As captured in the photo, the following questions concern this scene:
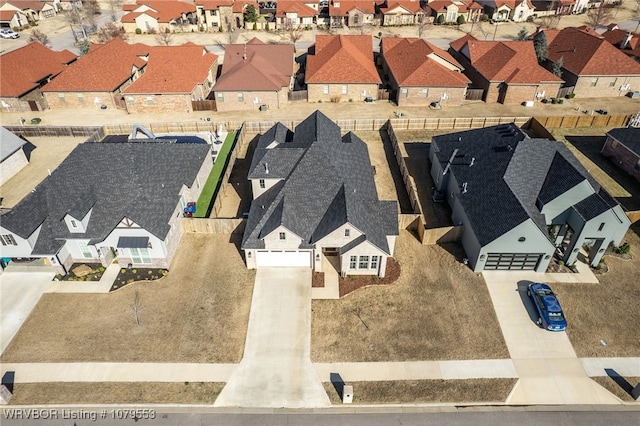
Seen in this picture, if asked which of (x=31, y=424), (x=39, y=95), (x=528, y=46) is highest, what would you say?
(x=528, y=46)

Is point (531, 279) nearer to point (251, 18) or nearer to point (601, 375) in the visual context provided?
point (601, 375)

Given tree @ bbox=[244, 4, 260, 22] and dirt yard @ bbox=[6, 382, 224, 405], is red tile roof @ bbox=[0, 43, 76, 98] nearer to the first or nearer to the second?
tree @ bbox=[244, 4, 260, 22]

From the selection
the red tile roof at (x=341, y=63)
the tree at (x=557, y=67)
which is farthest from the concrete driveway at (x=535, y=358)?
the tree at (x=557, y=67)

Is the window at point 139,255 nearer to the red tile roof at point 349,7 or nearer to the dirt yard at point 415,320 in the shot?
the dirt yard at point 415,320

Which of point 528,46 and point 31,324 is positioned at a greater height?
point 528,46

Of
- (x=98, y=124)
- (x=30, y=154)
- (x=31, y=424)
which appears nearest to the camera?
(x=31, y=424)

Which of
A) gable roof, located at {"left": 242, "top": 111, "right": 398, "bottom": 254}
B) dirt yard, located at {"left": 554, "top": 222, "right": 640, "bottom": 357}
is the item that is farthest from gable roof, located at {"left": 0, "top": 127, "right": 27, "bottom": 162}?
dirt yard, located at {"left": 554, "top": 222, "right": 640, "bottom": 357}

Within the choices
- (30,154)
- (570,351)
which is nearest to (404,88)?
(570,351)
